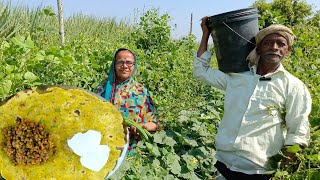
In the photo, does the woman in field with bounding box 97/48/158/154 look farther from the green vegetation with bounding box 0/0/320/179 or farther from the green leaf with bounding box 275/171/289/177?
the green leaf with bounding box 275/171/289/177

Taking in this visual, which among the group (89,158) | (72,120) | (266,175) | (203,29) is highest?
(203,29)

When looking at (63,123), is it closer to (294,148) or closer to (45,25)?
(294,148)

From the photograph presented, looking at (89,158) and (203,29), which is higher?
(203,29)

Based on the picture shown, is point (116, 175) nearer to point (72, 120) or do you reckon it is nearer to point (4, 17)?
point (72, 120)

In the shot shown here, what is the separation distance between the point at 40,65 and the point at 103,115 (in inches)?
77.1

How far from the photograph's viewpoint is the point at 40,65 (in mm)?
3119

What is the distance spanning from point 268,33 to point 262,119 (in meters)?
0.43

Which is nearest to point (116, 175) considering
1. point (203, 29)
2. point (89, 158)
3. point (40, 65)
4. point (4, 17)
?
point (89, 158)

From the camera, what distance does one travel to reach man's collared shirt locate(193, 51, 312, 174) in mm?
2223

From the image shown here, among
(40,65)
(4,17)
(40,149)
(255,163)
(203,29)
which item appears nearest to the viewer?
(40,149)

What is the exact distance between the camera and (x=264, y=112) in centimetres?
229

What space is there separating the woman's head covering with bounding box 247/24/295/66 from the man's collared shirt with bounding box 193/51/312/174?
5 cm

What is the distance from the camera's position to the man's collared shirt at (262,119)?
222 centimetres

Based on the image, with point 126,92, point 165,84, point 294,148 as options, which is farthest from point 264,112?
point 165,84
